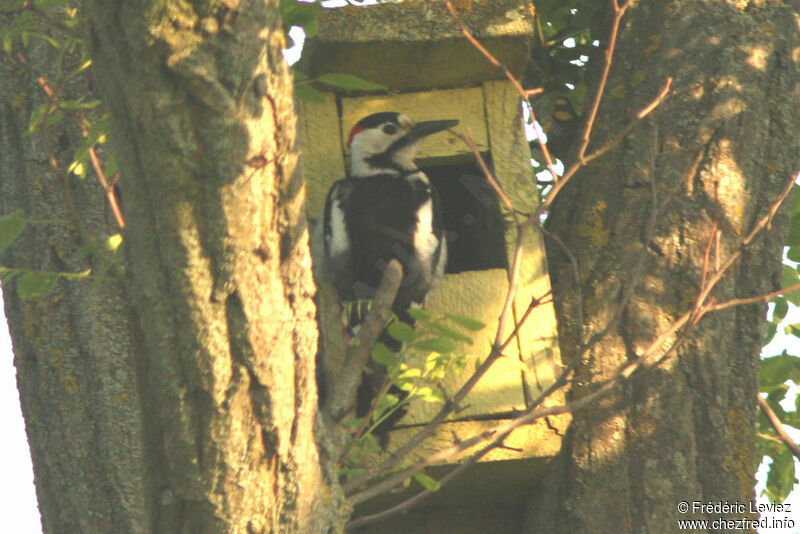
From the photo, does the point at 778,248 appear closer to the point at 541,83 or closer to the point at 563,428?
the point at 563,428

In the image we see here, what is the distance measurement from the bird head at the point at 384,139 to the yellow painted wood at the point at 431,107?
0.05 m

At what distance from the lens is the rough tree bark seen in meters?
1.75

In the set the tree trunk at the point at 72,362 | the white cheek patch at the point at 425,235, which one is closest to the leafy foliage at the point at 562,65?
the white cheek patch at the point at 425,235

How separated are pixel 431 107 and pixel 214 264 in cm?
169

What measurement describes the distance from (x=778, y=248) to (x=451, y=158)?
3.34 ft

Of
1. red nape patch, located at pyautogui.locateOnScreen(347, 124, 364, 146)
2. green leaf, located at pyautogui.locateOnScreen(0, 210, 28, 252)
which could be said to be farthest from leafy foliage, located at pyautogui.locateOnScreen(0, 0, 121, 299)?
red nape patch, located at pyautogui.locateOnScreen(347, 124, 364, 146)

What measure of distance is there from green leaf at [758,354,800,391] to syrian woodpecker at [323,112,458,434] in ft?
3.75

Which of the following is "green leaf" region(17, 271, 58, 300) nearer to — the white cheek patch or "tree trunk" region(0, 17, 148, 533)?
"tree trunk" region(0, 17, 148, 533)

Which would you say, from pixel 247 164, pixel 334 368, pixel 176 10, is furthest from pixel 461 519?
pixel 176 10

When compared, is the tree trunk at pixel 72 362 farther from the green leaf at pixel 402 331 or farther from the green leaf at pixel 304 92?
the green leaf at pixel 402 331

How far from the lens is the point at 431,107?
11.1 ft

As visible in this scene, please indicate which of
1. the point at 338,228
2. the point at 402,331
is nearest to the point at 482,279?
the point at 338,228

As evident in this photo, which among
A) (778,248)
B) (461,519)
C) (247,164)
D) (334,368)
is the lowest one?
(461,519)

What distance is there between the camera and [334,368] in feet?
9.83
